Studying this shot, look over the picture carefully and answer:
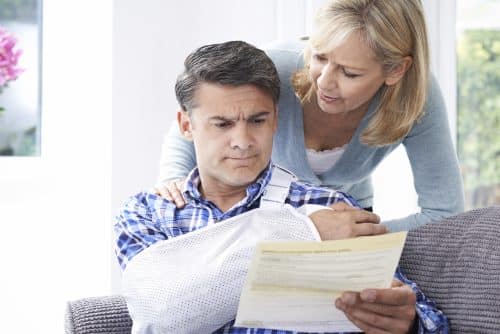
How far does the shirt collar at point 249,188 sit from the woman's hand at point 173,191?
0.02 meters

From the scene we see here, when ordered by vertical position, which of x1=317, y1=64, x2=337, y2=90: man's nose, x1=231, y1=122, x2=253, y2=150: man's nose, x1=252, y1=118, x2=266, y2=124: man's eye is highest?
x1=317, y1=64, x2=337, y2=90: man's nose

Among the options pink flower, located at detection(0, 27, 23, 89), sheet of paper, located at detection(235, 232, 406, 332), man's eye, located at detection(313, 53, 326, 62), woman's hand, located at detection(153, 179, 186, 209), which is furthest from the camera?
pink flower, located at detection(0, 27, 23, 89)

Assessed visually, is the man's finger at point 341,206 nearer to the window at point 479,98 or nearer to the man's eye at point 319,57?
the man's eye at point 319,57

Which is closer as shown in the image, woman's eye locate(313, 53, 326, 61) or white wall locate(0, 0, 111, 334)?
woman's eye locate(313, 53, 326, 61)

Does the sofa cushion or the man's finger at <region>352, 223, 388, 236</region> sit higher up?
the man's finger at <region>352, 223, 388, 236</region>

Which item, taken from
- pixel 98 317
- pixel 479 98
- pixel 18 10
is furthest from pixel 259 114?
pixel 479 98

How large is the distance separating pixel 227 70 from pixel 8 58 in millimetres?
1354

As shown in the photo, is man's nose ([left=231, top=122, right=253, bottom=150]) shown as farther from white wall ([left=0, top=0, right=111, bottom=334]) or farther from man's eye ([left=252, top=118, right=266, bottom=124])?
white wall ([left=0, top=0, right=111, bottom=334])

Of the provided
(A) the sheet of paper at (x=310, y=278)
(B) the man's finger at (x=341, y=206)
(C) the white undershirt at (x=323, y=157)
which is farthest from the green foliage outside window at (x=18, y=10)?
(A) the sheet of paper at (x=310, y=278)

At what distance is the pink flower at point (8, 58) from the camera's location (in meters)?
2.67

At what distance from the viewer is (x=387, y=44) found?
66.4 inches

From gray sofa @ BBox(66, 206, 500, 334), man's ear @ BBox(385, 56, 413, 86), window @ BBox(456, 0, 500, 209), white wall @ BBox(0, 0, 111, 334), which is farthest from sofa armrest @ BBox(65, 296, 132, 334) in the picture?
window @ BBox(456, 0, 500, 209)

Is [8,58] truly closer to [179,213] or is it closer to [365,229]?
[179,213]

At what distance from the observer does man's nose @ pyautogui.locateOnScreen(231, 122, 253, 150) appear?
1533mm
